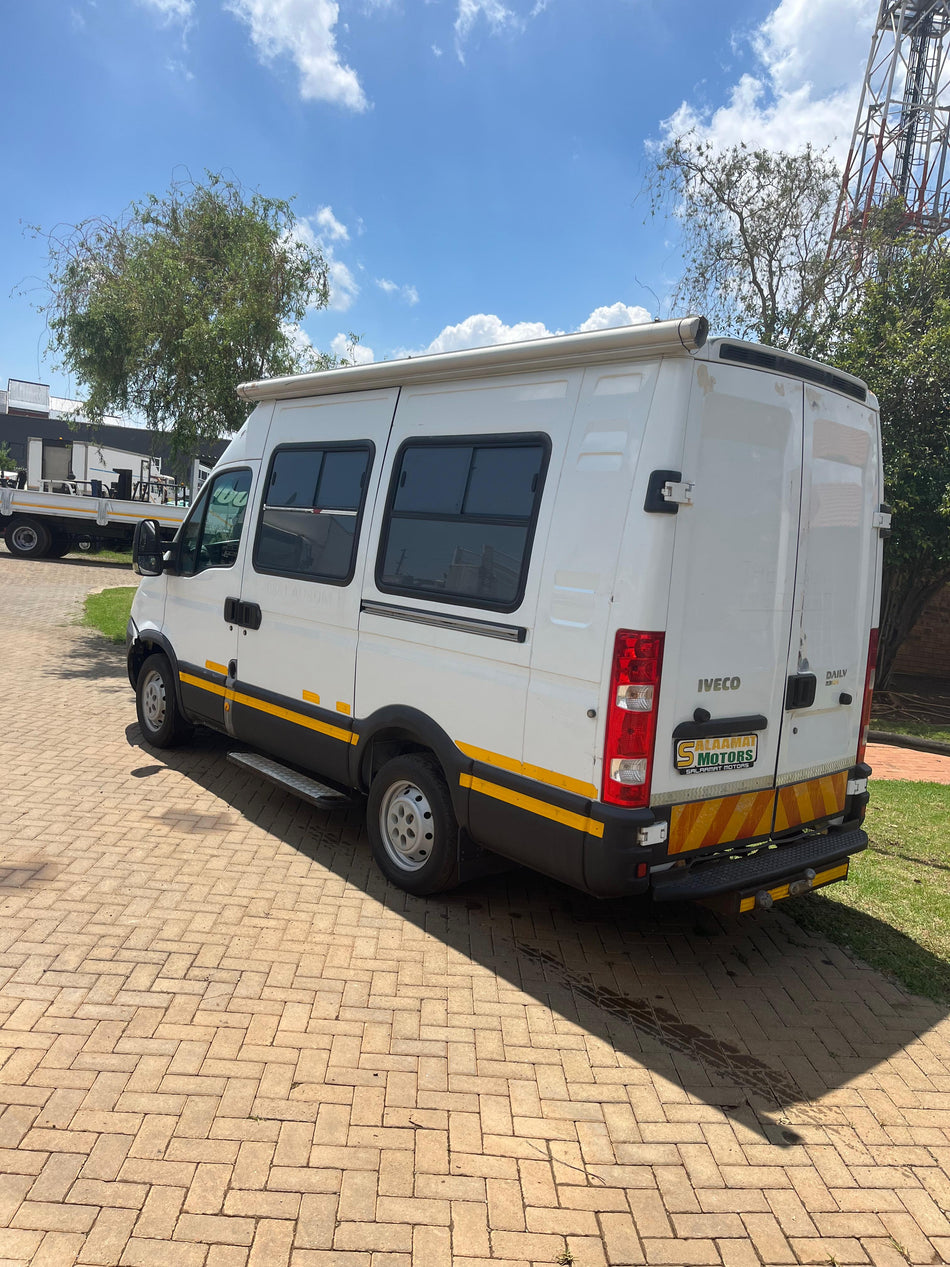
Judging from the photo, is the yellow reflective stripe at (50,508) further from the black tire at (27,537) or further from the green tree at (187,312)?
the green tree at (187,312)

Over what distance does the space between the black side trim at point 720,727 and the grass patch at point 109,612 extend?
1013 centimetres

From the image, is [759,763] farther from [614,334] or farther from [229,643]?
[229,643]

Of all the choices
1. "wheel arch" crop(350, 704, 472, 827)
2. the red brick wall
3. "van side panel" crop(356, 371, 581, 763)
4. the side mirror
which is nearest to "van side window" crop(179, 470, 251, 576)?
the side mirror

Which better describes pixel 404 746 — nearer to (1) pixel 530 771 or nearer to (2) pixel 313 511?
(1) pixel 530 771

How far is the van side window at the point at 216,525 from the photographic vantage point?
6.41m

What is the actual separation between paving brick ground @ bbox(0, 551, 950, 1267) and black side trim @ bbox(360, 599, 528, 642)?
1.55 meters

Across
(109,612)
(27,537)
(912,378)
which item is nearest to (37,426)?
(27,537)

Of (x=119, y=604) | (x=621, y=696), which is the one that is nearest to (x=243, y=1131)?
(x=621, y=696)

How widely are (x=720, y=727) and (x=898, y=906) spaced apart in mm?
2255

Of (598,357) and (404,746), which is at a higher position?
(598,357)

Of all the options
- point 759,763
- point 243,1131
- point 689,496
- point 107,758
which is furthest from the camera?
point 107,758

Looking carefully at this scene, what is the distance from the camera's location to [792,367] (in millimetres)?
4168

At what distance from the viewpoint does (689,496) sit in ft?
→ 12.2

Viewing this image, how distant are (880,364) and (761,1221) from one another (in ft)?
→ 36.5
